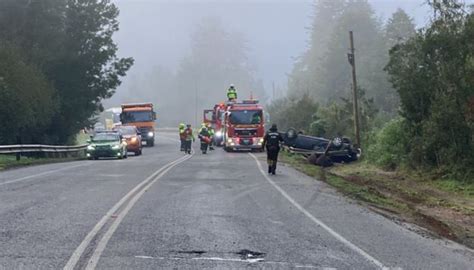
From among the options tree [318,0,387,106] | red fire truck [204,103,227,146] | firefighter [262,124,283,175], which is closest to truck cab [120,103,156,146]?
red fire truck [204,103,227,146]

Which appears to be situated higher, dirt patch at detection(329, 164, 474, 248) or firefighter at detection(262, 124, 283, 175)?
firefighter at detection(262, 124, 283, 175)

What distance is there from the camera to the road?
886cm

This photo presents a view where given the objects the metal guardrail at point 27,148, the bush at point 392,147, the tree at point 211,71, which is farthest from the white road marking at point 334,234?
the tree at point 211,71

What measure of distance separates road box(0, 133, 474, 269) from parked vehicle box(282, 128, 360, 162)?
15.2 meters

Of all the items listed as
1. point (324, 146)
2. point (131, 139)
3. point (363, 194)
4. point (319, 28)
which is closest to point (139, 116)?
point (131, 139)

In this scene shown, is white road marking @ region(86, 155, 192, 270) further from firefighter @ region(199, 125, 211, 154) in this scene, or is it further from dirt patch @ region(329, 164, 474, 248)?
firefighter @ region(199, 125, 211, 154)

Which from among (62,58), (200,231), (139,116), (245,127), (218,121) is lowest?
(200,231)

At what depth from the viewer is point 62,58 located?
52.0 m

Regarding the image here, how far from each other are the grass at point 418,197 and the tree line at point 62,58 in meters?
22.9

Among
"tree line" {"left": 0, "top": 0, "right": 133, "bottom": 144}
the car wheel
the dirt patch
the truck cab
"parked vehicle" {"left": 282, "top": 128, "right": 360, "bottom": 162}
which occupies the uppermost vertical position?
"tree line" {"left": 0, "top": 0, "right": 133, "bottom": 144}

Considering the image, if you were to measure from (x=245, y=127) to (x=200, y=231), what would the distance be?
31.8m

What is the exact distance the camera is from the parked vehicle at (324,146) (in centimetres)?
3369

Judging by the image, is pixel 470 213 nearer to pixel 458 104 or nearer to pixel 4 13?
pixel 458 104

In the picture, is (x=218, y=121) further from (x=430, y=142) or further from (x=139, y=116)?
(x=430, y=142)
